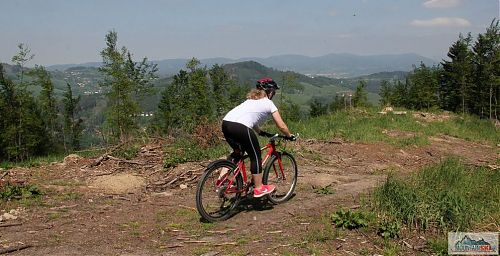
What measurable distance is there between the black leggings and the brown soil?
3.08 ft

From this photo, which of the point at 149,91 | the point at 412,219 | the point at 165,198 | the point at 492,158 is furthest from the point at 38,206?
the point at 149,91

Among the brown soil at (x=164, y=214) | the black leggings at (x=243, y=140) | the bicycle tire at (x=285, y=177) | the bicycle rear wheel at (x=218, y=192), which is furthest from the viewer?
the bicycle tire at (x=285, y=177)

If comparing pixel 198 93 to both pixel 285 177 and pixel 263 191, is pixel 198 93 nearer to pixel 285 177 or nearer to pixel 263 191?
pixel 285 177

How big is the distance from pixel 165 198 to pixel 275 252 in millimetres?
3449

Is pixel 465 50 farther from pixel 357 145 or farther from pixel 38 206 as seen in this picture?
pixel 38 206

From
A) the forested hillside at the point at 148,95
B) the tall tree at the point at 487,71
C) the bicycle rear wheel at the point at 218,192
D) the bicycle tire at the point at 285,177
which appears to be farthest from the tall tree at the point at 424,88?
the bicycle rear wheel at the point at 218,192

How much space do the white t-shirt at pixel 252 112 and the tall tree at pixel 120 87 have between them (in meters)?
26.1

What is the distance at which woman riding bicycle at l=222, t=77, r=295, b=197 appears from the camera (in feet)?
19.1

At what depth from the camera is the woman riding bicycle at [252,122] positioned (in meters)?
5.84

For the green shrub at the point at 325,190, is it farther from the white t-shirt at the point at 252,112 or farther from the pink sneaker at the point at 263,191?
the white t-shirt at the point at 252,112

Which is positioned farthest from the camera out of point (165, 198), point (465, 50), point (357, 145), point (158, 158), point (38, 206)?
point (465, 50)

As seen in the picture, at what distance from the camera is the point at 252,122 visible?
5895 mm

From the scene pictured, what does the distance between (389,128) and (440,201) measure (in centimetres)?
1057

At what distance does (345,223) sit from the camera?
17.4 feet
